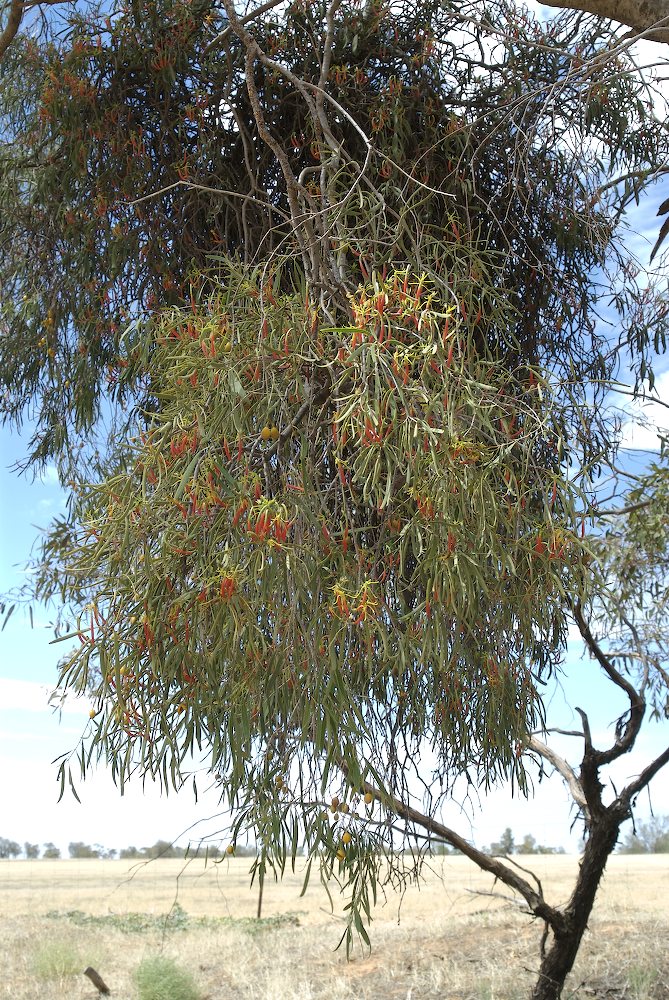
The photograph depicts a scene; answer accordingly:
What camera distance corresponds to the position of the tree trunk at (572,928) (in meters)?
3.84

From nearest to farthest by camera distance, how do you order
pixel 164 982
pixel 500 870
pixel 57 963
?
pixel 500 870 < pixel 164 982 < pixel 57 963

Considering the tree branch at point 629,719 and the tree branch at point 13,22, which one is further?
the tree branch at point 629,719

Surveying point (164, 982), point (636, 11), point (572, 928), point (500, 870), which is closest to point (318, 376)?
point (636, 11)

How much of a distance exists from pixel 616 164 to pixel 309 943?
188 inches

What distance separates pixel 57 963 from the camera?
568 cm

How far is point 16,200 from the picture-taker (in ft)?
11.6

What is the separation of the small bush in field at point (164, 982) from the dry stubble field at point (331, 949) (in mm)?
200

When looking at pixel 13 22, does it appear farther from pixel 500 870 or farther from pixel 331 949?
pixel 331 949

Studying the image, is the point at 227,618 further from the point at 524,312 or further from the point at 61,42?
the point at 61,42

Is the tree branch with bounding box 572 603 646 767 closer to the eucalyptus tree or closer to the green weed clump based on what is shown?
the eucalyptus tree

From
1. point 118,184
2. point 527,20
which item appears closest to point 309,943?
point 118,184

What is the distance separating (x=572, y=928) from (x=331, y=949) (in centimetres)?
229

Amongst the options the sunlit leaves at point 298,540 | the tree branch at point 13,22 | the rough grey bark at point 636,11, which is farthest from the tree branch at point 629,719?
the tree branch at point 13,22

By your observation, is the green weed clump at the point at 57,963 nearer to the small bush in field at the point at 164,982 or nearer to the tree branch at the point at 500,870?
the small bush in field at the point at 164,982
